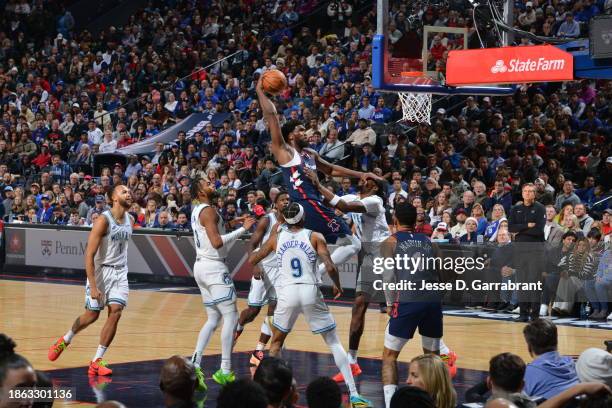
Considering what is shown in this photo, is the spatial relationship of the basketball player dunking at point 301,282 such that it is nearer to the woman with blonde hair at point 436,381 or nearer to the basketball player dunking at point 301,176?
the basketball player dunking at point 301,176

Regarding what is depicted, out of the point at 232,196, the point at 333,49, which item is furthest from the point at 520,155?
the point at 333,49

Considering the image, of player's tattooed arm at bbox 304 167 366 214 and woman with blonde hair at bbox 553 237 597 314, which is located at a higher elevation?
player's tattooed arm at bbox 304 167 366 214

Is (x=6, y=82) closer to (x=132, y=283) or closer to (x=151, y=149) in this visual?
(x=151, y=149)

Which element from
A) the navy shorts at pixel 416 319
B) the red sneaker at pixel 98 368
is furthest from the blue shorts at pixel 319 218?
the red sneaker at pixel 98 368

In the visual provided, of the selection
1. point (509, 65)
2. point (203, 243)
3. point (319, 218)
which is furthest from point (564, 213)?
point (203, 243)

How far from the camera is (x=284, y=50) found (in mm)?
27734

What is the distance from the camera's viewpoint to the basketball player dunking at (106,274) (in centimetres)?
1138

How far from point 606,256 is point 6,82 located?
69.7 feet

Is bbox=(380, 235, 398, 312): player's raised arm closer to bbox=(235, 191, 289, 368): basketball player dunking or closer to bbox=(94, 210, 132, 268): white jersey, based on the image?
bbox=(235, 191, 289, 368): basketball player dunking

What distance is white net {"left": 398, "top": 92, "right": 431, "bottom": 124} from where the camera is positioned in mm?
17109

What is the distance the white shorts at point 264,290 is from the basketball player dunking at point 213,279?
1.28 m

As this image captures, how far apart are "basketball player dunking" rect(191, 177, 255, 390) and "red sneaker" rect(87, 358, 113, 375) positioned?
1.07 meters

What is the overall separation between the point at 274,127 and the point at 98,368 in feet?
10.5

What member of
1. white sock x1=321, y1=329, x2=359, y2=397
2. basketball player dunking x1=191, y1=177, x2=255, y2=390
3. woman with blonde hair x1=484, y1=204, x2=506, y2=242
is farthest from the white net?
white sock x1=321, y1=329, x2=359, y2=397
